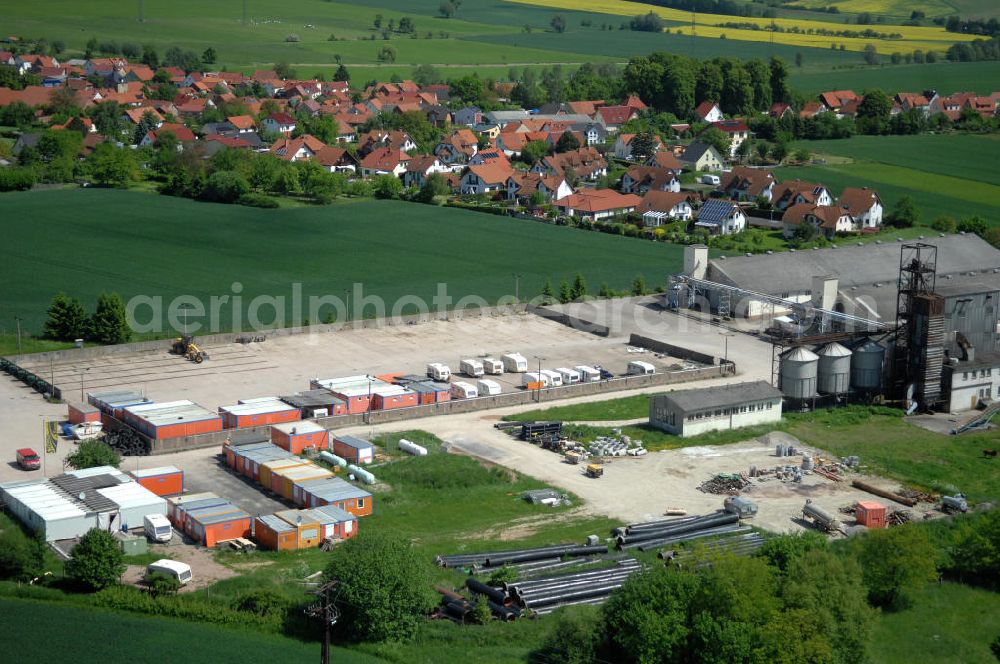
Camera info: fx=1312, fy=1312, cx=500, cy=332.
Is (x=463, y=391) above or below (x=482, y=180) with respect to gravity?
below

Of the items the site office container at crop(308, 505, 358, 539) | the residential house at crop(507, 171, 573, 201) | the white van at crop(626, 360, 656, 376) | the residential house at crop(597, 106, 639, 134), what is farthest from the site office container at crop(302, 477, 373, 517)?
the residential house at crop(597, 106, 639, 134)

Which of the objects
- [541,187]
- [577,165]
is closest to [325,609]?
[541,187]

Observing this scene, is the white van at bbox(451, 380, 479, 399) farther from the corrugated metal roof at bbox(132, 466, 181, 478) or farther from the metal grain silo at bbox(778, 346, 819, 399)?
the corrugated metal roof at bbox(132, 466, 181, 478)

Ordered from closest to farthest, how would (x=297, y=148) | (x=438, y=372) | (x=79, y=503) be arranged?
(x=79, y=503) < (x=438, y=372) < (x=297, y=148)

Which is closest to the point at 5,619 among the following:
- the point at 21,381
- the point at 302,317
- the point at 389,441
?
the point at 389,441

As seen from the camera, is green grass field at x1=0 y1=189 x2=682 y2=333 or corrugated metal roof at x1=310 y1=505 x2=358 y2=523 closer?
corrugated metal roof at x1=310 y1=505 x2=358 y2=523

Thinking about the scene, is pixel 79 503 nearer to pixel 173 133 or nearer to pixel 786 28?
pixel 173 133
